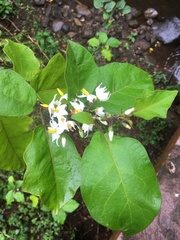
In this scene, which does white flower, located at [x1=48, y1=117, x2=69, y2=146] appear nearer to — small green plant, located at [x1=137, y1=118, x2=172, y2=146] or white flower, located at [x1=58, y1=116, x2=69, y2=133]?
white flower, located at [x1=58, y1=116, x2=69, y2=133]

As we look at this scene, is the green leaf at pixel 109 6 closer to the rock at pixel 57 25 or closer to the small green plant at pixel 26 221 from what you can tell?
the rock at pixel 57 25

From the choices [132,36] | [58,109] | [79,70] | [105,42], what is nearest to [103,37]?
[105,42]

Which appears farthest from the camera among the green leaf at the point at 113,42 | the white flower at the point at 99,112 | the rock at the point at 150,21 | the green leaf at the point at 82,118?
the rock at the point at 150,21

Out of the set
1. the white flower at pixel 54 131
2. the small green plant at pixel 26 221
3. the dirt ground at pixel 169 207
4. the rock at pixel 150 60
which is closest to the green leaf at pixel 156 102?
the white flower at pixel 54 131

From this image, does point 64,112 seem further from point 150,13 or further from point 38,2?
point 150,13

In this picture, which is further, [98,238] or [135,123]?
[135,123]

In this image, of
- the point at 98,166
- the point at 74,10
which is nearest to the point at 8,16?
the point at 74,10

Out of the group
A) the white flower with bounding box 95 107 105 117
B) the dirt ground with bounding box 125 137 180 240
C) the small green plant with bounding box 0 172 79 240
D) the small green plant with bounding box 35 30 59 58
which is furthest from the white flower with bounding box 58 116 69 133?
the small green plant with bounding box 35 30 59 58

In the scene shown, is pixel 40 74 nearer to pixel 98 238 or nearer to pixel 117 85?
pixel 117 85
